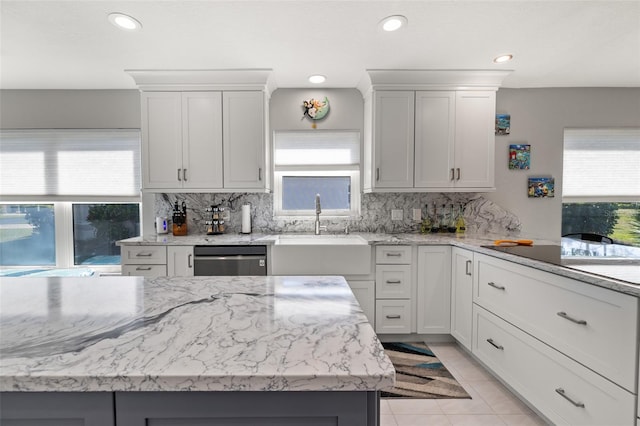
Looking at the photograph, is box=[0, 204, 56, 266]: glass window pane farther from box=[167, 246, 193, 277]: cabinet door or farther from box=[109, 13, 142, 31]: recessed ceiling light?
box=[109, 13, 142, 31]: recessed ceiling light

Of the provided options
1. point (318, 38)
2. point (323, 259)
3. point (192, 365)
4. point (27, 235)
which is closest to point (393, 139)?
point (318, 38)

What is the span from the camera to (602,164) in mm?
3221

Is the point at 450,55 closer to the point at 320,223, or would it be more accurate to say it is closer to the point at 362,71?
the point at 362,71

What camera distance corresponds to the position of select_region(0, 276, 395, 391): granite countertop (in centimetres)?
60

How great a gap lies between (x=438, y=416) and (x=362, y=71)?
2.71 meters

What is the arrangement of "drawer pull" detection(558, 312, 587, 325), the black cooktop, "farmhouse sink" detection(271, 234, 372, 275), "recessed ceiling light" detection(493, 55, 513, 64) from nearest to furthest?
"drawer pull" detection(558, 312, 587, 325)
the black cooktop
"recessed ceiling light" detection(493, 55, 513, 64)
"farmhouse sink" detection(271, 234, 372, 275)

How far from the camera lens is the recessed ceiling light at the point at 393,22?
6.45 feet

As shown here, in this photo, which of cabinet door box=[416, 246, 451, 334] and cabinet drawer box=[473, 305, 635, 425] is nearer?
cabinet drawer box=[473, 305, 635, 425]

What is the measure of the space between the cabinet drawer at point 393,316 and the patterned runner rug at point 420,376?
138mm

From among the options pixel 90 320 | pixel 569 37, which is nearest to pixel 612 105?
pixel 569 37

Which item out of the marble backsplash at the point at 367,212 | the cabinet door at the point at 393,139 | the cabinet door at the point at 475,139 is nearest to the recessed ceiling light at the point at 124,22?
the marble backsplash at the point at 367,212

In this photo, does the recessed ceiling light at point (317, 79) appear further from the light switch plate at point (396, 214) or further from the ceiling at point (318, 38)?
the light switch plate at point (396, 214)

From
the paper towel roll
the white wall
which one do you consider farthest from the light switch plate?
the paper towel roll

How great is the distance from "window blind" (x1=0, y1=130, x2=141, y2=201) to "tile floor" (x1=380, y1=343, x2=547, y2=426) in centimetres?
322
